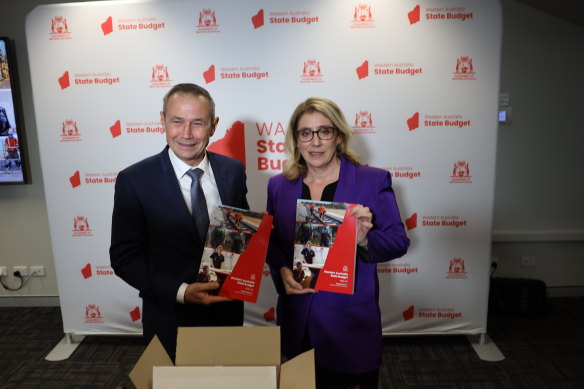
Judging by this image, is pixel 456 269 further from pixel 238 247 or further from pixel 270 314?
pixel 238 247

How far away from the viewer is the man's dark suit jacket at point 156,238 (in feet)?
5.07

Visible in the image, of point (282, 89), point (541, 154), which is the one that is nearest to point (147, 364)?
point (282, 89)

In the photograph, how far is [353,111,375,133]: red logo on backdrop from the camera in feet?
9.02

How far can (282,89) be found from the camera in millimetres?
2734

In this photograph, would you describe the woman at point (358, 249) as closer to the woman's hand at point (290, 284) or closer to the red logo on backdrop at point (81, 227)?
the woman's hand at point (290, 284)

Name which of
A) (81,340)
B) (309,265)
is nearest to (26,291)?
(81,340)

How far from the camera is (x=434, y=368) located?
2.76 metres

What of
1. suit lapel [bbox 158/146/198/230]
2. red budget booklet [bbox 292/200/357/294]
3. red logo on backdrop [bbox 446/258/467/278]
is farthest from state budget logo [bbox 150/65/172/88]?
red logo on backdrop [bbox 446/258/467/278]

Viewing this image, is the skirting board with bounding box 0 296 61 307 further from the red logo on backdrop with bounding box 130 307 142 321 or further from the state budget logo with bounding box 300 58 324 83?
the state budget logo with bounding box 300 58 324 83

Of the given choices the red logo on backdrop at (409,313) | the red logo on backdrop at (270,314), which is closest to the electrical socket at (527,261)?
the red logo on backdrop at (409,313)

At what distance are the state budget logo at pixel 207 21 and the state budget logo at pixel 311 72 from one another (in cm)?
63

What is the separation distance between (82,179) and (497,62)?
2.93 m

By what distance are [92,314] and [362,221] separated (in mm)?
2539

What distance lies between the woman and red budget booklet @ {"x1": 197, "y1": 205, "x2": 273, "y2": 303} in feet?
0.51
